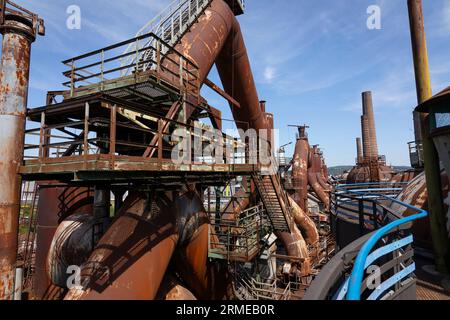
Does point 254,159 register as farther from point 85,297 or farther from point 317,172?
point 317,172

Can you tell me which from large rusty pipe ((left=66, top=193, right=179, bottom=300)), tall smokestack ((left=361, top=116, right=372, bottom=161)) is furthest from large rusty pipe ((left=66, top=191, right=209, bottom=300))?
tall smokestack ((left=361, top=116, right=372, bottom=161))

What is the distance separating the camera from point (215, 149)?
9844mm

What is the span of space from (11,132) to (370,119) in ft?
190

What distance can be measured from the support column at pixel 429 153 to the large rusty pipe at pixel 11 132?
882 centimetres

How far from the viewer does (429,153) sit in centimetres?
546

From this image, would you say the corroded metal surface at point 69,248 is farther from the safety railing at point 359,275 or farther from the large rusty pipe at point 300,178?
the large rusty pipe at point 300,178

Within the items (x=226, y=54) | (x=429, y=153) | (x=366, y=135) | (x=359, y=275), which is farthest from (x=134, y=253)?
(x=366, y=135)

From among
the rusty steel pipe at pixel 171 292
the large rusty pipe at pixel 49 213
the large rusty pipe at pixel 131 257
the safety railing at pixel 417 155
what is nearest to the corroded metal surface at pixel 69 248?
the large rusty pipe at pixel 49 213

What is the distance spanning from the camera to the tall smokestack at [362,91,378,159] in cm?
4994

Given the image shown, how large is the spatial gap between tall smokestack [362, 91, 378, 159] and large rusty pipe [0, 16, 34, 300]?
54428 millimetres

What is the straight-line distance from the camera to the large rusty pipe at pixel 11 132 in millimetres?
5465

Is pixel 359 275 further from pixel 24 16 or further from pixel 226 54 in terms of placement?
pixel 226 54

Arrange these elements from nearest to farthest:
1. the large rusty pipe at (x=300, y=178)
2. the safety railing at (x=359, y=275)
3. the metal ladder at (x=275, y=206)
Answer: the safety railing at (x=359, y=275)
the metal ladder at (x=275, y=206)
the large rusty pipe at (x=300, y=178)
